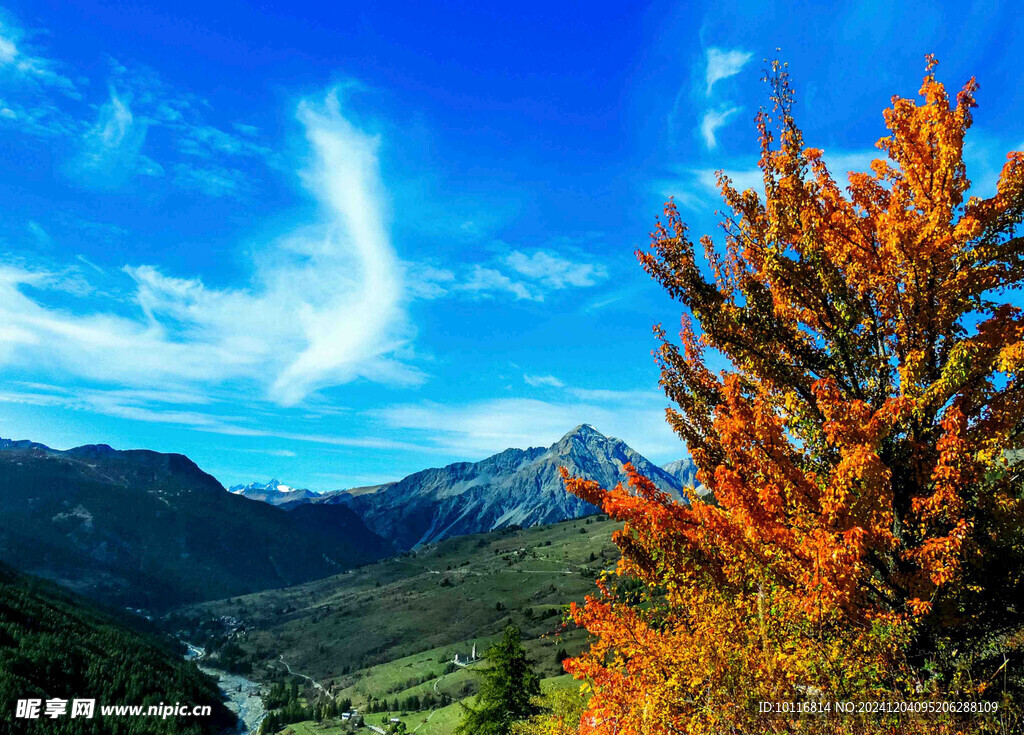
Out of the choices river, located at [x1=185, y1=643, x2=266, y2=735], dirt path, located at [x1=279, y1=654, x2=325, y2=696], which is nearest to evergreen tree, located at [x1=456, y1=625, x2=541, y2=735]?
river, located at [x1=185, y1=643, x2=266, y2=735]

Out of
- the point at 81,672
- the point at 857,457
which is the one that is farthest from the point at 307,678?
the point at 857,457

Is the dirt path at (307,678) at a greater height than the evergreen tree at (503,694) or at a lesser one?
lesser

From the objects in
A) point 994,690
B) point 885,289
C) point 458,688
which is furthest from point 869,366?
point 458,688

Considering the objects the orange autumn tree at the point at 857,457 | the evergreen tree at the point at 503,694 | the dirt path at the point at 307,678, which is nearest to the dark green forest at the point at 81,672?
the dirt path at the point at 307,678

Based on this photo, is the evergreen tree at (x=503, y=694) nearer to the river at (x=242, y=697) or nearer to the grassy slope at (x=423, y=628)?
the grassy slope at (x=423, y=628)

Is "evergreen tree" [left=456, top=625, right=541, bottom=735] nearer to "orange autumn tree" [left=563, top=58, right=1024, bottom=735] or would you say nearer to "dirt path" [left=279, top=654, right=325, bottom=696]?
"orange autumn tree" [left=563, top=58, right=1024, bottom=735]

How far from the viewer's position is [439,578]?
7520 inches

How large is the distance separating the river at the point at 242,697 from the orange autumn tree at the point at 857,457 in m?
124

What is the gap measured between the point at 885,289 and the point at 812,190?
2032 millimetres

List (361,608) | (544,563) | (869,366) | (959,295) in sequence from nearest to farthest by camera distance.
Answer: (959,295)
(869,366)
(361,608)
(544,563)

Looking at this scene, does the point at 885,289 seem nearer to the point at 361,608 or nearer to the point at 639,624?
the point at 639,624

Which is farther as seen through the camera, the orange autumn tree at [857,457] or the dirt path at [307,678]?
the dirt path at [307,678]

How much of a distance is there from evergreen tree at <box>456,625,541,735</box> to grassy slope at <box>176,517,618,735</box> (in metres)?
34.2

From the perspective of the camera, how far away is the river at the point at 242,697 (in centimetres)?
10616
